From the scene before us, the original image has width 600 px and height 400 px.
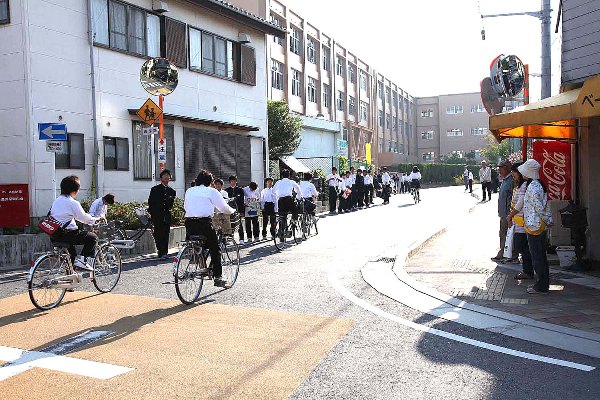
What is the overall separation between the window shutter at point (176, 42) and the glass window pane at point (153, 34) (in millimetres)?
294

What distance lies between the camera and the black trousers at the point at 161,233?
13.4m

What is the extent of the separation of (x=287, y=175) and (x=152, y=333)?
30.2ft

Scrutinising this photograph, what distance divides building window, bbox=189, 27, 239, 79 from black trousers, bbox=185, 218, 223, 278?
13.9 meters

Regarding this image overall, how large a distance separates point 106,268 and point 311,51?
44194mm

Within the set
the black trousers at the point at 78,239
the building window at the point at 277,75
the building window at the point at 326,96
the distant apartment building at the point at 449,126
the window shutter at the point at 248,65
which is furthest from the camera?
the distant apartment building at the point at 449,126

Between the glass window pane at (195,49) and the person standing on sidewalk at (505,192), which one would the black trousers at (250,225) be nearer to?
the person standing on sidewalk at (505,192)

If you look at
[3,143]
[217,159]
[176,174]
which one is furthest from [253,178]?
[3,143]

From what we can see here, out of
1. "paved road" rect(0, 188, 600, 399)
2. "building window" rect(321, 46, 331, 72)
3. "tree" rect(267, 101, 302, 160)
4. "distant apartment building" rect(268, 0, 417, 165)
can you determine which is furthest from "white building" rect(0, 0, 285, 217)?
"building window" rect(321, 46, 331, 72)

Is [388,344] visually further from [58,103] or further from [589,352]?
[58,103]

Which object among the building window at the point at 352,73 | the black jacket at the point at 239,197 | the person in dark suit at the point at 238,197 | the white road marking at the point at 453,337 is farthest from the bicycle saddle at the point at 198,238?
the building window at the point at 352,73

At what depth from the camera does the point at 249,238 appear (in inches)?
655

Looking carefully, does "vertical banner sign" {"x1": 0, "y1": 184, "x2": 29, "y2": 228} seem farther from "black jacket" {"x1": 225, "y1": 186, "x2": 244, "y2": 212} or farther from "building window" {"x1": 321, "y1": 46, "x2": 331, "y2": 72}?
"building window" {"x1": 321, "y1": 46, "x2": 331, "y2": 72}

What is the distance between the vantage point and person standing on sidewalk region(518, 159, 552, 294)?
8.41 meters

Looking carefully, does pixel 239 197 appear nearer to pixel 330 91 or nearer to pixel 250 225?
pixel 250 225
